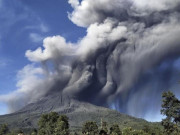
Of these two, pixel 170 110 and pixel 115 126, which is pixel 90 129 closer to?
pixel 115 126

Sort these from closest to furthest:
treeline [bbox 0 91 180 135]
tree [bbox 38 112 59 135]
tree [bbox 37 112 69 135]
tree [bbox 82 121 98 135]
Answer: treeline [bbox 0 91 180 135] → tree [bbox 37 112 69 135] → tree [bbox 38 112 59 135] → tree [bbox 82 121 98 135]

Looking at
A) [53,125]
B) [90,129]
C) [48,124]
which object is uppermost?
[48,124]

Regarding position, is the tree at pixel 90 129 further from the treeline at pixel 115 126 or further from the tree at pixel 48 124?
the tree at pixel 48 124

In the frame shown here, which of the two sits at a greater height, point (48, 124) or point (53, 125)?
point (48, 124)

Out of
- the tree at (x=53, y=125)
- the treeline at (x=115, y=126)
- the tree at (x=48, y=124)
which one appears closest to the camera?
the treeline at (x=115, y=126)

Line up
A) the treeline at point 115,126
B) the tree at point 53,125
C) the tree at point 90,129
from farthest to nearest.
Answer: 1. the tree at point 90,129
2. the tree at point 53,125
3. the treeline at point 115,126

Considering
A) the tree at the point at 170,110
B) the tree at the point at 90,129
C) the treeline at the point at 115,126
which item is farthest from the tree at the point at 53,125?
the tree at the point at 170,110

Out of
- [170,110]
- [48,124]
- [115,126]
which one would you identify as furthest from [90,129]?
[170,110]

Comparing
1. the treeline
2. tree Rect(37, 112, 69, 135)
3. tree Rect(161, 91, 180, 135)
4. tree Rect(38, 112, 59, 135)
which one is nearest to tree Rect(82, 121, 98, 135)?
the treeline

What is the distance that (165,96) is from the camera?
107000 millimetres

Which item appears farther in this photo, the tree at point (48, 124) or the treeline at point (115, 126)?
the tree at point (48, 124)

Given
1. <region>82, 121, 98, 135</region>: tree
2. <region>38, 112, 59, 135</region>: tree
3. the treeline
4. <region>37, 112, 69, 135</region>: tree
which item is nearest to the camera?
the treeline

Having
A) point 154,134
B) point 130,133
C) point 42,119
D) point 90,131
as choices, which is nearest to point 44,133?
point 42,119

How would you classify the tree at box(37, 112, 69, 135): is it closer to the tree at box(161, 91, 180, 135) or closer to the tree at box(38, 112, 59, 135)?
the tree at box(38, 112, 59, 135)
